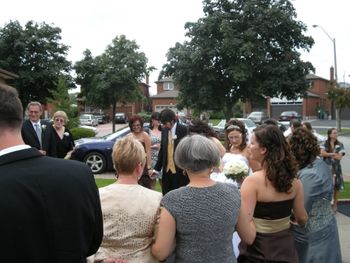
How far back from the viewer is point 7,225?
5.66 feet

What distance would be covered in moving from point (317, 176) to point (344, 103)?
35567 millimetres

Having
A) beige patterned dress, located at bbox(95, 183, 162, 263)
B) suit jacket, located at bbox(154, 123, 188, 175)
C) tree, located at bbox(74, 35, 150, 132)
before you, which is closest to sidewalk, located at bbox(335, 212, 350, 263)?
suit jacket, located at bbox(154, 123, 188, 175)

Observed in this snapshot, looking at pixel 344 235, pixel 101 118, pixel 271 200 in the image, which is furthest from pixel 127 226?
pixel 101 118

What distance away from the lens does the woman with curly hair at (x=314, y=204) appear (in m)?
4.01

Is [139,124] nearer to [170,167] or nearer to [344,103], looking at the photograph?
[170,167]

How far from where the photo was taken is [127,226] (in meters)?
2.89

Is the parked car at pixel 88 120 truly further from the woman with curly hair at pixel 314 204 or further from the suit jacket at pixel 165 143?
the woman with curly hair at pixel 314 204

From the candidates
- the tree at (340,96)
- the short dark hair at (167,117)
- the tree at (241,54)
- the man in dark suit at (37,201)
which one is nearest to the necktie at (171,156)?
the short dark hair at (167,117)

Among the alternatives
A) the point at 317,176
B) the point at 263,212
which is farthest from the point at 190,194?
the point at 317,176

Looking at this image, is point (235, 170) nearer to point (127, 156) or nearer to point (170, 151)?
point (127, 156)

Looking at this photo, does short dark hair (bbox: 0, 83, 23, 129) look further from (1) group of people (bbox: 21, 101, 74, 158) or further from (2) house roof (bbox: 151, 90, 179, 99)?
(2) house roof (bbox: 151, 90, 179, 99)

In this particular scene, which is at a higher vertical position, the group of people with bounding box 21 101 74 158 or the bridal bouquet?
the group of people with bounding box 21 101 74 158

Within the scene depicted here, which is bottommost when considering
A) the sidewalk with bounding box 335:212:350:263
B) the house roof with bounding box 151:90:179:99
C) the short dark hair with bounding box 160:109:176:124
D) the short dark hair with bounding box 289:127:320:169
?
the sidewalk with bounding box 335:212:350:263

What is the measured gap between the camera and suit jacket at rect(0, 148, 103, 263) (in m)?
1.73
